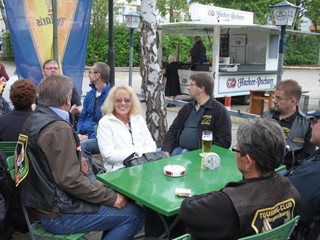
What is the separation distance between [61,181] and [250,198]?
44.9 inches

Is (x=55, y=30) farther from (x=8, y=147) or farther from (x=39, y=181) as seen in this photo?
(x=39, y=181)

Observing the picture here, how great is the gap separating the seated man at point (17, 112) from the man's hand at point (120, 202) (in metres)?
1.22

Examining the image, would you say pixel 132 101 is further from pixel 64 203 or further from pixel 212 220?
pixel 212 220

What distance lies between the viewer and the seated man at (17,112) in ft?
10.2

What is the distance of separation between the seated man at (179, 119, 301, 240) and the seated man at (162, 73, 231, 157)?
1819mm

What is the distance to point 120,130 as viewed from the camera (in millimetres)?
3307

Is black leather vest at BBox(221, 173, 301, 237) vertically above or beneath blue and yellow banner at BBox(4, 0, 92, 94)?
beneath

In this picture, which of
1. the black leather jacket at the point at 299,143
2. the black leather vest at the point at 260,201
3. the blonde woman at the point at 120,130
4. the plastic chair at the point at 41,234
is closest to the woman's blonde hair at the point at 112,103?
the blonde woman at the point at 120,130

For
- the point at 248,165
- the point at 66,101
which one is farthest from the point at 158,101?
the point at 248,165

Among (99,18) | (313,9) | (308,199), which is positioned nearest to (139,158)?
(308,199)

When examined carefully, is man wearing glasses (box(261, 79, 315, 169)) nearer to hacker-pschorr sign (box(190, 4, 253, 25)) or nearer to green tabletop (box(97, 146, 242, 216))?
green tabletop (box(97, 146, 242, 216))

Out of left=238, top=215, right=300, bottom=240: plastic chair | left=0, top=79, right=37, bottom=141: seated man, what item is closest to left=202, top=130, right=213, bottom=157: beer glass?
left=238, top=215, right=300, bottom=240: plastic chair

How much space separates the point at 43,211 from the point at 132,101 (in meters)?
1.47

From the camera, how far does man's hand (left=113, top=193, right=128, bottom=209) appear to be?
2428 millimetres
